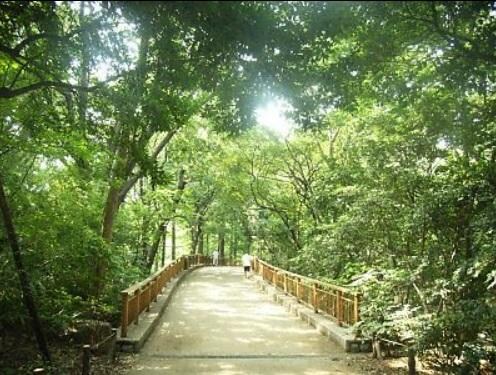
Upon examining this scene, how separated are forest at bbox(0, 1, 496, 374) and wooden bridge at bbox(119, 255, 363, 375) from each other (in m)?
0.95

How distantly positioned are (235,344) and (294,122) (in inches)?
177

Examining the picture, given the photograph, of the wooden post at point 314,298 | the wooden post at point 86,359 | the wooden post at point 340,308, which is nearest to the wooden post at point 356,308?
the wooden post at point 340,308

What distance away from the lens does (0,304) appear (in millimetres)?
7301

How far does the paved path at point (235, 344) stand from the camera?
7.30 metres

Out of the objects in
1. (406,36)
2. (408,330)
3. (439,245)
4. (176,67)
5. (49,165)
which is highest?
(406,36)

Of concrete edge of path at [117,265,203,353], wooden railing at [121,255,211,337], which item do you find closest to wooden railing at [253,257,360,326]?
concrete edge of path at [117,265,203,353]

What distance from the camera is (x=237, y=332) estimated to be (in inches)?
403

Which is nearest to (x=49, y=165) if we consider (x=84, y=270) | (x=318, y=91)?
(x=84, y=270)

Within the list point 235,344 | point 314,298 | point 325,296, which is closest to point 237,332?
point 235,344

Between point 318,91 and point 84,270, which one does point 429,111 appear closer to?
point 318,91

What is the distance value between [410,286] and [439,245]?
3.68 ft

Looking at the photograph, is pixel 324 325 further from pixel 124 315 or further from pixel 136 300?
pixel 124 315

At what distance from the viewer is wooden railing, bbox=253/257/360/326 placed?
9.11 meters

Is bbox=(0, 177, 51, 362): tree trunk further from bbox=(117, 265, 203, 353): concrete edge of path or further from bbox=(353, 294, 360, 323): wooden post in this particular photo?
bbox=(353, 294, 360, 323): wooden post
